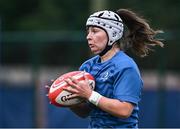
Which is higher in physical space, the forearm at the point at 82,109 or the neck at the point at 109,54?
the neck at the point at 109,54

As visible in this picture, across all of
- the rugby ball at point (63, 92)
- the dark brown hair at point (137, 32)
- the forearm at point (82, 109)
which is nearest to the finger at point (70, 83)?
the rugby ball at point (63, 92)

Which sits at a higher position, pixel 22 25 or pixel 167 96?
pixel 167 96

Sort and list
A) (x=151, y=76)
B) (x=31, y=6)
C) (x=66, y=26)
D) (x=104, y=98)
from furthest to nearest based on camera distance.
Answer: (x=31, y=6) < (x=66, y=26) < (x=151, y=76) < (x=104, y=98)

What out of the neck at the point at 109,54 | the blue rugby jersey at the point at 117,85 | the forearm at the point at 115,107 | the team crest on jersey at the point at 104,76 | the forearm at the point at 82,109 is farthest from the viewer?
the forearm at the point at 82,109

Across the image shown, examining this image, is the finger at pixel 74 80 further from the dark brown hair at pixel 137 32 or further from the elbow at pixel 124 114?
the dark brown hair at pixel 137 32

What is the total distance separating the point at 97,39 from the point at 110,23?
0.63 feet

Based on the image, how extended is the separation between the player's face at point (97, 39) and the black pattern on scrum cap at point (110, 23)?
35 mm

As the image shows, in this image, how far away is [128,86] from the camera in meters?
5.95

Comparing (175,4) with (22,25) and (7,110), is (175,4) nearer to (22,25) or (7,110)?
(22,25)

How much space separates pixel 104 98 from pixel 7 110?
816 cm

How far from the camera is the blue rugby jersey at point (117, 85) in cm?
595

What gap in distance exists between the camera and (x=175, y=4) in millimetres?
26953

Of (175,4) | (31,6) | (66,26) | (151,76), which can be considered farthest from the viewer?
(31,6)

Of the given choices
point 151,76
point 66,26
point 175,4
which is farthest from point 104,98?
point 175,4
